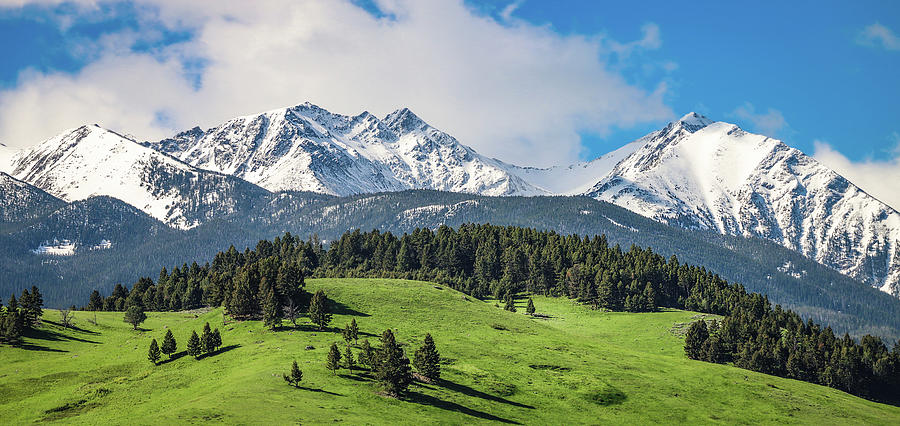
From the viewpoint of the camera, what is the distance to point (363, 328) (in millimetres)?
120562

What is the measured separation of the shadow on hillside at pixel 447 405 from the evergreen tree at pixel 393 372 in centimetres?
174

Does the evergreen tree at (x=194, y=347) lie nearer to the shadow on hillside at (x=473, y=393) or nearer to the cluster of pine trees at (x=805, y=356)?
the shadow on hillside at (x=473, y=393)

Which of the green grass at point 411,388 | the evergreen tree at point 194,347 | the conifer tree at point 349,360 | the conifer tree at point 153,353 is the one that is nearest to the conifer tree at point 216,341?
the evergreen tree at point 194,347

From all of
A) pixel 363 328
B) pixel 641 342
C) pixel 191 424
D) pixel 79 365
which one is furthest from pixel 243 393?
pixel 641 342

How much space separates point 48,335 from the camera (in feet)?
372

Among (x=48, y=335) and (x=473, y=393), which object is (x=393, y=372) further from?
(x=48, y=335)

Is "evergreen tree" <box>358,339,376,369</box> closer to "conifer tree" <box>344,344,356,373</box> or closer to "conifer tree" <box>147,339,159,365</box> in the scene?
"conifer tree" <box>344,344,356,373</box>

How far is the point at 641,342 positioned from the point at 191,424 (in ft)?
349

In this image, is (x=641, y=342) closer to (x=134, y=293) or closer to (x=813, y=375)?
(x=813, y=375)

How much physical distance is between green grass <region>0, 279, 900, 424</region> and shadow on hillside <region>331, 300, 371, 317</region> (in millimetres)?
668

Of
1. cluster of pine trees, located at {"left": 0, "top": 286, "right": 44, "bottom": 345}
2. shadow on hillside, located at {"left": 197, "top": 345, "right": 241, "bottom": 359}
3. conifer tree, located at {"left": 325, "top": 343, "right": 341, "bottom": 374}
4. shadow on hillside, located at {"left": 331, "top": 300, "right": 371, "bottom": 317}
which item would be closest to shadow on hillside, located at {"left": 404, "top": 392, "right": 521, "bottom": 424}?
conifer tree, located at {"left": 325, "top": 343, "right": 341, "bottom": 374}

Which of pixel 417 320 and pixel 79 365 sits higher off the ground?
pixel 417 320

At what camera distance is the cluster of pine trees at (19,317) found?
103 meters

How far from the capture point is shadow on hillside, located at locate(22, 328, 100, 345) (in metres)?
110
